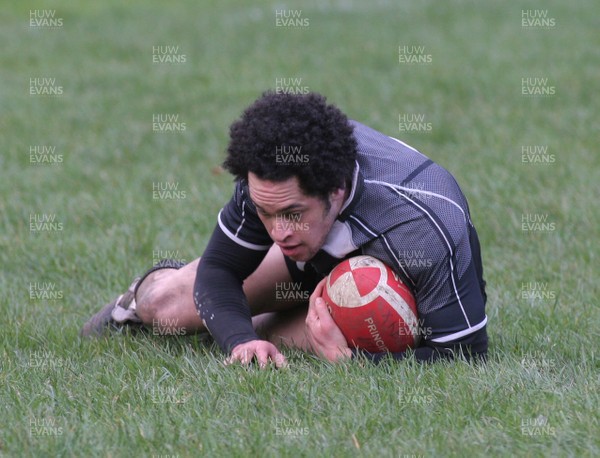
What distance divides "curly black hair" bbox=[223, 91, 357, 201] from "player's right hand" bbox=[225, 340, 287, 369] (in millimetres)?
747

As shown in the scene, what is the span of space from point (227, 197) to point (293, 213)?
3.84 meters

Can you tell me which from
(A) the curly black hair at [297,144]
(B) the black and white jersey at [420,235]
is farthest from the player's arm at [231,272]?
(A) the curly black hair at [297,144]

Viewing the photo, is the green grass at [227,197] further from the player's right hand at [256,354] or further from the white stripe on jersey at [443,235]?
the white stripe on jersey at [443,235]

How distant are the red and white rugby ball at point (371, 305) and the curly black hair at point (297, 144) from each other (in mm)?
378

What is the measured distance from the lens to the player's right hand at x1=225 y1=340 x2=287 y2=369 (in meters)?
4.42

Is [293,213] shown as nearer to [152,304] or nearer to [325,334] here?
[325,334]

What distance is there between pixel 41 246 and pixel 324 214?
10.4 feet

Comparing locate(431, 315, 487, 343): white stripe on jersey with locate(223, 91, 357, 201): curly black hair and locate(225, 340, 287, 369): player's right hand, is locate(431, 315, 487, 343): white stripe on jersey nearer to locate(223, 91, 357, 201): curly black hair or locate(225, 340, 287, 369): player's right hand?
locate(225, 340, 287, 369): player's right hand

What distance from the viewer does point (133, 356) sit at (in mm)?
4758

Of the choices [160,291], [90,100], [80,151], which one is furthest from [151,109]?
[160,291]

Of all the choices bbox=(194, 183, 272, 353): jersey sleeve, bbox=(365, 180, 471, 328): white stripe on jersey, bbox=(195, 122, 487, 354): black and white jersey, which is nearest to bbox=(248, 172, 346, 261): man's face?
bbox=(195, 122, 487, 354): black and white jersey

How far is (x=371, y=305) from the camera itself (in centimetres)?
434

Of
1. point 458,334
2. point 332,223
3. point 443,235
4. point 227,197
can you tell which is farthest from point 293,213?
point 227,197

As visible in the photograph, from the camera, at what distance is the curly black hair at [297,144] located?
413 centimetres
